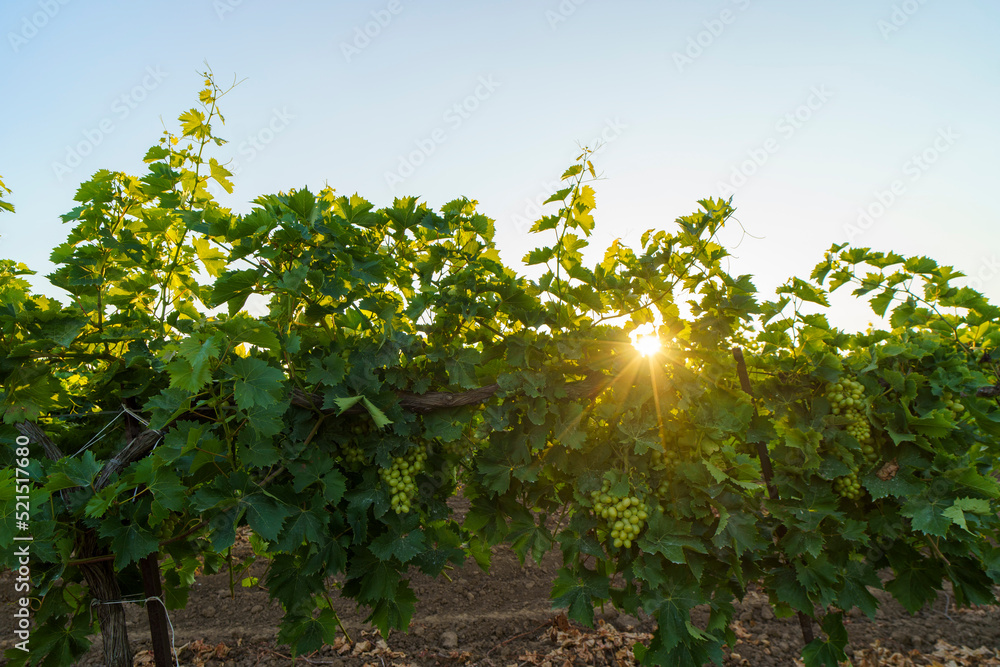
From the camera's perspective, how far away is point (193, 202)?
2377mm

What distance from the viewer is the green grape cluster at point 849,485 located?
102 inches

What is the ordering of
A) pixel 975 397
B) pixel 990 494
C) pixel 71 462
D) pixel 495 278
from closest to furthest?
pixel 71 462, pixel 495 278, pixel 990 494, pixel 975 397

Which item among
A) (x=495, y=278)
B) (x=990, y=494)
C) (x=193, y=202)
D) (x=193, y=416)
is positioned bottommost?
(x=990, y=494)

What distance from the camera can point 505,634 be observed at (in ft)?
13.3

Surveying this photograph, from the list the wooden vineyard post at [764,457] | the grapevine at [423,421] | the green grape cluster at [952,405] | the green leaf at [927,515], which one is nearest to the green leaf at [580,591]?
the grapevine at [423,421]

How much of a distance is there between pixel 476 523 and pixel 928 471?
201 cm

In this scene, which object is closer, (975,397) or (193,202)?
(193,202)

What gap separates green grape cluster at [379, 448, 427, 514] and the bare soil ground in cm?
175

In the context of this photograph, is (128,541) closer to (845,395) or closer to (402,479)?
(402,479)

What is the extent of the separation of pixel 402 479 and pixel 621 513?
33.2 inches

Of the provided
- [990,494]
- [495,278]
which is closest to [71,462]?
[495,278]

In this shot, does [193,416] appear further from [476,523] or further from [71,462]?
[476,523]

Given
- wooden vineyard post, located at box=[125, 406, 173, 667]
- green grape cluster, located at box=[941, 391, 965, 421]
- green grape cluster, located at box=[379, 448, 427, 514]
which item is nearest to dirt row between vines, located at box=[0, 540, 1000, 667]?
wooden vineyard post, located at box=[125, 406, 173, 667]

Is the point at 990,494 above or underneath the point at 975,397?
underneath
